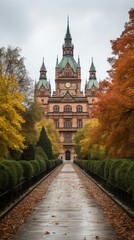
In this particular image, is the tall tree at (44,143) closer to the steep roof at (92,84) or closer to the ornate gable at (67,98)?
the ornate gable at (67,98)

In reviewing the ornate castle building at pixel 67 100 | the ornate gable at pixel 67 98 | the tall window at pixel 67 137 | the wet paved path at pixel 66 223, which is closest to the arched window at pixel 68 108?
the ornate castle building at pixel 67 100

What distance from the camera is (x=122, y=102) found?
13992mm

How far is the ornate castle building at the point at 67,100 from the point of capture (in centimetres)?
11781

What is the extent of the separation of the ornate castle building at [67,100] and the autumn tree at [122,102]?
98.5 meters

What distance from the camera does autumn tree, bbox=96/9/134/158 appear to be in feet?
45.3

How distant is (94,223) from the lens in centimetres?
1157

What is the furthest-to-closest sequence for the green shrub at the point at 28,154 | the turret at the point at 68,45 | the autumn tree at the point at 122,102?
the turret at the point at 68,45, the green shrub at the point at 28,154, the autumn tree at the point at 122,102

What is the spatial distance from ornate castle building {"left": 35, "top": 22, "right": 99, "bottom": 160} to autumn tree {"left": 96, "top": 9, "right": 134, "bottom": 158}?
323ft

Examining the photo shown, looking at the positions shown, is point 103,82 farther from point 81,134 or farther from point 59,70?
point 59,70

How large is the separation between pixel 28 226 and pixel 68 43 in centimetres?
13094

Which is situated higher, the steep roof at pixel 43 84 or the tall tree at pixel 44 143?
the steep roof at pixel 43 84

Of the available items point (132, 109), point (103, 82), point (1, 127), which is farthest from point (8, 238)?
point (103, 82)

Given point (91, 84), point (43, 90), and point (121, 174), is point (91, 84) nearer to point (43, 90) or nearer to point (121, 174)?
point (43, 90)

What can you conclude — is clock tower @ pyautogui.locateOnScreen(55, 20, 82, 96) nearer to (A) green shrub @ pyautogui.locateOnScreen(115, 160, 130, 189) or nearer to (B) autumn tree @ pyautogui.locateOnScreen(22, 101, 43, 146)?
(B) autumn tree @ pyautogui.locateOnScreen(22, 101, 43, 146)
